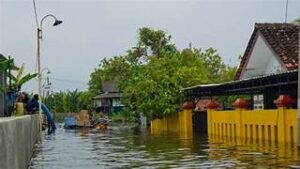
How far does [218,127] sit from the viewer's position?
3619cm

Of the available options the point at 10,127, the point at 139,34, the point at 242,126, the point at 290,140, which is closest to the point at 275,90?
the point at 242,126

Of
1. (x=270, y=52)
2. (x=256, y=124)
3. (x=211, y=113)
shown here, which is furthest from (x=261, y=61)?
(x=256, y=124)

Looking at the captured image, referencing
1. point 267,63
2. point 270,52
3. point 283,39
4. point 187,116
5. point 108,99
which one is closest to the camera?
point 283,39

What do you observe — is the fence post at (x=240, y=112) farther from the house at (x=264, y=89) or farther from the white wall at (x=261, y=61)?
the white wall at (x=261, y=61)

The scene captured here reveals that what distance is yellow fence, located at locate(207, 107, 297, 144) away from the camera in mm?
25688

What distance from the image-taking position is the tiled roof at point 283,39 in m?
32.2

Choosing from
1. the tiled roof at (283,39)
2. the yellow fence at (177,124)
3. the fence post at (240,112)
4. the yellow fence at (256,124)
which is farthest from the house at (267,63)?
the yellow fence at (177,124)

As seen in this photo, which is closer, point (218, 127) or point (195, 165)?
point (195, 165)

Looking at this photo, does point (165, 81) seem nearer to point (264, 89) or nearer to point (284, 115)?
point (264, 89)

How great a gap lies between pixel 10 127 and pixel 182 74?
124 ft

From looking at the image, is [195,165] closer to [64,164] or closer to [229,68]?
[64,164]

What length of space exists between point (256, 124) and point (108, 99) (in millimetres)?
70120

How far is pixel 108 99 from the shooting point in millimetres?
98812

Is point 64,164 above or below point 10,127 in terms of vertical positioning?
below
